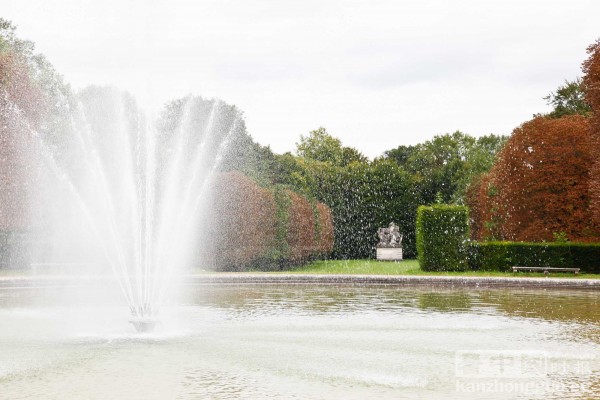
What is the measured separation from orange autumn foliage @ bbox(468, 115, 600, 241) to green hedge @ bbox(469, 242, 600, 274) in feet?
10.6

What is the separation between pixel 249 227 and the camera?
130ft

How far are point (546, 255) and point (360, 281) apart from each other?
10.2 m

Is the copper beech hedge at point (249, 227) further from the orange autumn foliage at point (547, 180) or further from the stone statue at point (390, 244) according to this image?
the stone statue at point (390, 244)

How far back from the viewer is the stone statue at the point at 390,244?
54250 millimetres

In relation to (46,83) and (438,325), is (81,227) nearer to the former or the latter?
(46,83)

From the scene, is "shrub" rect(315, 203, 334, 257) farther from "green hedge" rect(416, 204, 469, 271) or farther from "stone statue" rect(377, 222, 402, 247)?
"green hedge" rect(416, 204, 469, 271)

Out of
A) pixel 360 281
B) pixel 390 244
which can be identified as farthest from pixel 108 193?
pixel 390 244

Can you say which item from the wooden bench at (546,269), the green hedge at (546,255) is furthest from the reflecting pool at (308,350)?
the green hedge at (546,255)

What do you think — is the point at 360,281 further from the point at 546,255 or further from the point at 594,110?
the point at 594,110

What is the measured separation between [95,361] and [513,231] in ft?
111

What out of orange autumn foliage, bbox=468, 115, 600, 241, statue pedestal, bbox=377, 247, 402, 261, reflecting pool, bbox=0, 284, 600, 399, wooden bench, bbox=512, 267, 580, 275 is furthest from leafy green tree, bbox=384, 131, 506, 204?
reflecting pool, bbox=0, 284, 600, 399

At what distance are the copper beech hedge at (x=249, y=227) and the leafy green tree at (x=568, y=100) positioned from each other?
26.6 metres

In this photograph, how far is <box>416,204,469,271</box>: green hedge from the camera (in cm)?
3469

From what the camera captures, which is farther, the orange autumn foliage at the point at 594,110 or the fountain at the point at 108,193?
the fountain at the point at 108,193
